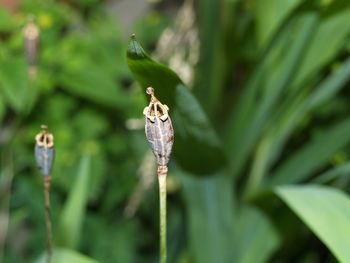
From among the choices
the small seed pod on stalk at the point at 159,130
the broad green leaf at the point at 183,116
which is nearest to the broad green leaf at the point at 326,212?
the broad green leaf at the point at 183,116

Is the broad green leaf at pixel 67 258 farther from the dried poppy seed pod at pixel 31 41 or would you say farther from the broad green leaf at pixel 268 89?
the broad green leaf at pixel 268 89

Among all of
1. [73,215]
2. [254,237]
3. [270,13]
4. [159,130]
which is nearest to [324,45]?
[270,13]

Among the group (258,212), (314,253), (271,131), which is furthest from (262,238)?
(314,253)

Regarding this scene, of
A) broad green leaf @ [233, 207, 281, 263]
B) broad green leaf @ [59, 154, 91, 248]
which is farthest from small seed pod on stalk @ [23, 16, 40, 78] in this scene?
broad green leaf @ [233, 207, 281, 263]

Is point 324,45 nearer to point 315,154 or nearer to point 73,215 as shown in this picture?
point 315,154

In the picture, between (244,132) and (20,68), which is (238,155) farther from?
(20,68)
